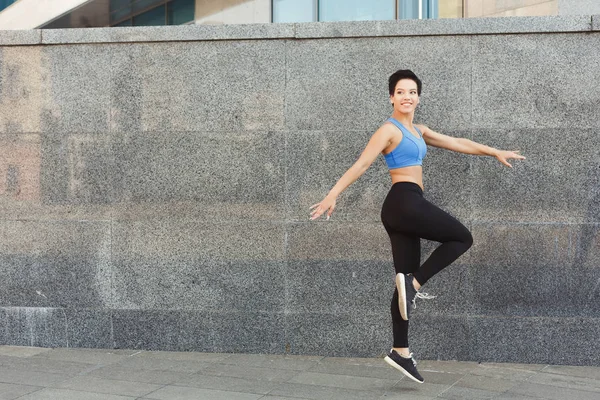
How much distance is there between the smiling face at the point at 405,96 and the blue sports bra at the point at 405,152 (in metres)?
0.11

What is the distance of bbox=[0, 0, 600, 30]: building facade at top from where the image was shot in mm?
13125

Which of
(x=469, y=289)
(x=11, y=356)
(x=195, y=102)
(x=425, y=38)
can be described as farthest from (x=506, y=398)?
(x=11, y=356)

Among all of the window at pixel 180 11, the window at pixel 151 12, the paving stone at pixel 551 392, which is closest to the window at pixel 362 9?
the window at pixel 180 11

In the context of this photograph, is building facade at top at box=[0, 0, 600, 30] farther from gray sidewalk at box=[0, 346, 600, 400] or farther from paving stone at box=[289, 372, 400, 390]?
paving stone at box=[289, 372, 400, 390]

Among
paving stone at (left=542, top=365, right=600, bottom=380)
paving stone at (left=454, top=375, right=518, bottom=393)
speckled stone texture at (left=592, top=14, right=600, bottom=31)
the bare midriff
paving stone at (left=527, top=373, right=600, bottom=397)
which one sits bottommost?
paving stone at (left=542, top=365, right=600, bottom=380)

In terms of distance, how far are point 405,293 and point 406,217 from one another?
488 mm

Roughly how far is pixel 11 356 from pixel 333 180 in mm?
2863

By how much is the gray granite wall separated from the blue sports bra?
3.29 feet

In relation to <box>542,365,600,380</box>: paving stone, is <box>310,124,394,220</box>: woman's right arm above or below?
above

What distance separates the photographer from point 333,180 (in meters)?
6.79

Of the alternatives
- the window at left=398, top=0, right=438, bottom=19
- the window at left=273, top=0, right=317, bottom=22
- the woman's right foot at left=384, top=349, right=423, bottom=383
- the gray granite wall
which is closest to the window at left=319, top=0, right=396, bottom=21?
the window at left=398, top=0, right=438, bottom=19

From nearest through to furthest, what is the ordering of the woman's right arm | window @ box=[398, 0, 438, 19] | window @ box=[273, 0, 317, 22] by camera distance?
the woman's right arm < window @ box=[398, 0, 438, 19] < window @ box=[273, 0, 317, 22]

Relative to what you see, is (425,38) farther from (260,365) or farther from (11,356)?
(11,356)

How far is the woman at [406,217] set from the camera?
556 centimetres
